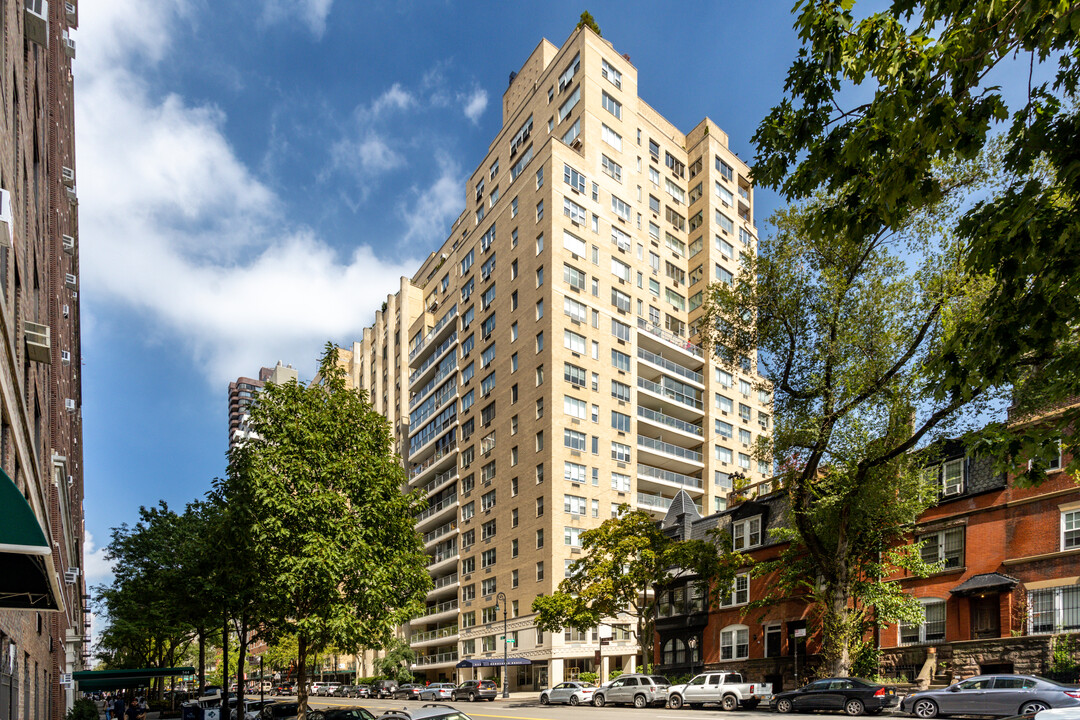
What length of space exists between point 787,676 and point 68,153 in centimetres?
3794

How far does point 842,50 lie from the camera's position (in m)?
8.24

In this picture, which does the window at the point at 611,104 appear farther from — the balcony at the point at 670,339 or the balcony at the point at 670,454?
the balcony at the point at 670,454

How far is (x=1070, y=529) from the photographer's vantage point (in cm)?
2567

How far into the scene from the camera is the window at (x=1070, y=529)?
25.5 metres

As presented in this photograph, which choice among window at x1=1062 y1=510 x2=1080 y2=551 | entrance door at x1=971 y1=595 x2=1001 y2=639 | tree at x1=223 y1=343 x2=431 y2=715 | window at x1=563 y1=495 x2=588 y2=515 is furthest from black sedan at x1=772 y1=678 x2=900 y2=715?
window at x1=563 y1=495 x2=588 y2=515

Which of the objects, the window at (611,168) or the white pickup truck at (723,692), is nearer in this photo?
the white pickup truck at (723,692)

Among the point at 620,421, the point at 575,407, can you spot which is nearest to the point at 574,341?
the point at 575,407

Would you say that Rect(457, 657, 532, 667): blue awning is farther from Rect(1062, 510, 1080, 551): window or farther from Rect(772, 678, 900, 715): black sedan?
Rect(1062, 510, 1080, 551): window

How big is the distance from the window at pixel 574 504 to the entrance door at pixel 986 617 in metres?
35.3

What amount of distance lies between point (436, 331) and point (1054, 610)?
222ft

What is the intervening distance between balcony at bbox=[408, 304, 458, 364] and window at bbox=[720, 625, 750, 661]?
49.8m

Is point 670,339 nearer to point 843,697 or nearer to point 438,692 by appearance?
point 438,692

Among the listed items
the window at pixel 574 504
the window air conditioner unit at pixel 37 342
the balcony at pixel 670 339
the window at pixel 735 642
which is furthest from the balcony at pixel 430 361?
the window air conditioner unit at pixel 37 342

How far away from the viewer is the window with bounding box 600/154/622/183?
70688 mm
